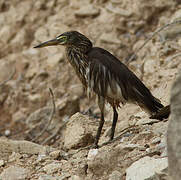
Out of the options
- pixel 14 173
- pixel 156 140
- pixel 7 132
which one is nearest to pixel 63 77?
pixel 7 132

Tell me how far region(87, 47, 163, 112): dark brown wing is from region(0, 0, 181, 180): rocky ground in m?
0.30

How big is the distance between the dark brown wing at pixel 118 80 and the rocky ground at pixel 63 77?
30 centimetres

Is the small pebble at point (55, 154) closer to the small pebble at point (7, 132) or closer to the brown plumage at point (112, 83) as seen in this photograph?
the brown plumage at point (112, 83)

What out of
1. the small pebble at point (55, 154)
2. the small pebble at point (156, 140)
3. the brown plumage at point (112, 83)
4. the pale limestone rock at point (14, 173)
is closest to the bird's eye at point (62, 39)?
the brown plumage at point (112, 83)

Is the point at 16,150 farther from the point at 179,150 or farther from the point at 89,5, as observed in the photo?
the point at 89,5

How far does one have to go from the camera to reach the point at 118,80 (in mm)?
4168

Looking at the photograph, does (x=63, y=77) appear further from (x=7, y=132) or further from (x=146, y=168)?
(x=146, y=168)

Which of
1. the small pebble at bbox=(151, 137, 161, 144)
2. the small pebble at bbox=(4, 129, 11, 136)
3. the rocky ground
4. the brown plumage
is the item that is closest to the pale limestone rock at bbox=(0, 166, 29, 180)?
the rocky ground

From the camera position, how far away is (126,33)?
8.04 meters

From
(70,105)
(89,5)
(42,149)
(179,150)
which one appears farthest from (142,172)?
(89,5)

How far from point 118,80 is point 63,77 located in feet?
12.4

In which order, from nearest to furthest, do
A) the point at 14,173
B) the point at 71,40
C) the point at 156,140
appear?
the point at 156,140 < the point at 14,173 < the point at 71,40

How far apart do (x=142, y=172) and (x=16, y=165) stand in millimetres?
1622

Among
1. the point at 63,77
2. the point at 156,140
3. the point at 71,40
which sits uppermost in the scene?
the point at 71,40
